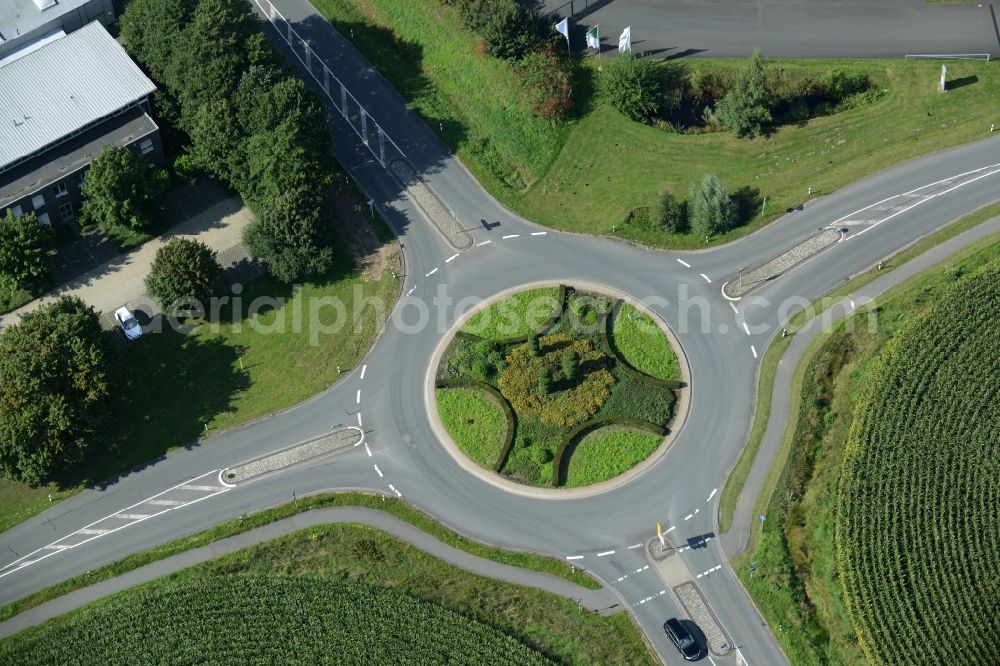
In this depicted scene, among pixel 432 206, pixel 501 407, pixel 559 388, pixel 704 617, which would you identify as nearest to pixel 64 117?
pixel 432 206

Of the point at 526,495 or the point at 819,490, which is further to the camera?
the point at 526,495

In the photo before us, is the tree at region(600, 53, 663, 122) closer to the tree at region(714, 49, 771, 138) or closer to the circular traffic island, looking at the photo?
the tree at region(714, 49, 771, 138)

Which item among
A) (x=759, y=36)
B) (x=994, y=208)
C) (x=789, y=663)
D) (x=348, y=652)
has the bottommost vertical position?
(x=789, y=663)

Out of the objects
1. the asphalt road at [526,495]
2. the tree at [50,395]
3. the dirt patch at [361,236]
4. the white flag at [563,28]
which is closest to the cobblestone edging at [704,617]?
the asphalt road at [526,495]

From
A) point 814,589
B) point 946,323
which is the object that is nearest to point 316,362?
point 814,589

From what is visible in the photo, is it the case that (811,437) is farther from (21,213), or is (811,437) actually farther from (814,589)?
(21,213)

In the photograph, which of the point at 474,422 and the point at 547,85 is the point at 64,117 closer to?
the point at 547,85

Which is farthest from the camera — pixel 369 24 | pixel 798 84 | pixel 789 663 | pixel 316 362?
pixel 369 24
